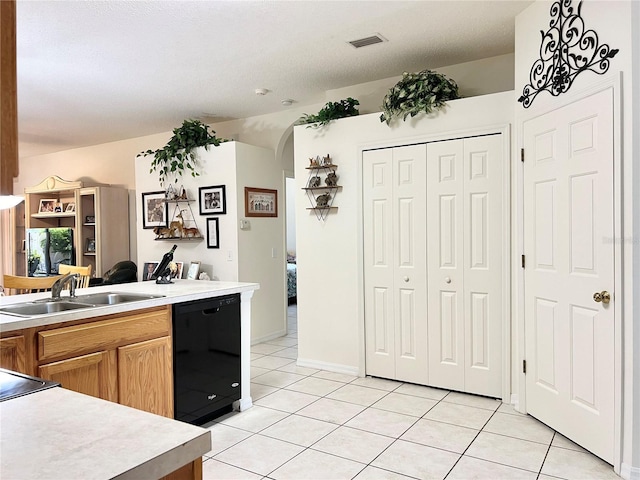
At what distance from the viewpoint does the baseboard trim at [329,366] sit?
4.21 meters

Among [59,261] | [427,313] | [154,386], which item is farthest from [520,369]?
[59,261]

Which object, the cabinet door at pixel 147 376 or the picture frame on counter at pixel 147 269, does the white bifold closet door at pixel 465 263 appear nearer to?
the cabinet door at pixel 147 376

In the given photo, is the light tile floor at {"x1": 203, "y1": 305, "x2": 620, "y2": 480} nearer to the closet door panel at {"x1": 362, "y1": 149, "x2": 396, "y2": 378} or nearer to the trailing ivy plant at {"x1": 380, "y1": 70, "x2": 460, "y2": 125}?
the closet door panel at {"x1": 362, "y1": 149, "x2": 396, "y2": 378}

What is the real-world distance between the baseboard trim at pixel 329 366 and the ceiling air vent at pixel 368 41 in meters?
2.73

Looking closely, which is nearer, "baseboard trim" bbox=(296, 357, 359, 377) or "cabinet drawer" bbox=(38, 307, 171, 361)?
"cabinet drawer" bbox=(38, 307, 171, 361)

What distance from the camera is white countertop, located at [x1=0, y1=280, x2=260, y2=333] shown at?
86.7 inches

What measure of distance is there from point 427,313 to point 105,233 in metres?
4.86

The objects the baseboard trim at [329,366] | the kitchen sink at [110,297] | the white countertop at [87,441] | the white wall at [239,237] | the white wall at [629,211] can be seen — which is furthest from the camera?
the white wall at [239,237]

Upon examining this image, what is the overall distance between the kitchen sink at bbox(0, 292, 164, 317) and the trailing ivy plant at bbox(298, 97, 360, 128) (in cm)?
223

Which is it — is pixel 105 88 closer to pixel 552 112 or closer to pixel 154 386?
pixel 154 386

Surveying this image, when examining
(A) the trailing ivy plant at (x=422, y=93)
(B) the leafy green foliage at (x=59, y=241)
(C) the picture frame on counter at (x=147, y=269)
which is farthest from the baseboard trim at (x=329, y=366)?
(B) the leafy green foliage at (x=59, y=241)

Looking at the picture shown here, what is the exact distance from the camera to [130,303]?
2654 mm

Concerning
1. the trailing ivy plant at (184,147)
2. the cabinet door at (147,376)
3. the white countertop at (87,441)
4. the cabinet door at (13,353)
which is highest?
the trailing ivy plant at (184,147)

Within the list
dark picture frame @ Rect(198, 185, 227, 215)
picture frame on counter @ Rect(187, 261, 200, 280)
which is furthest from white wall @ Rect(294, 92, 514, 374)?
picture frame on counter @ Rect(187, 261, 200, 280)
